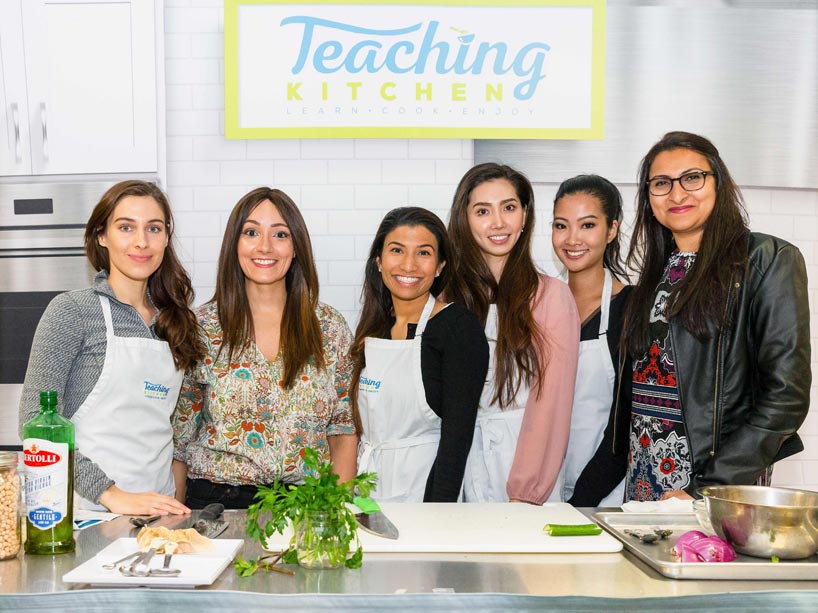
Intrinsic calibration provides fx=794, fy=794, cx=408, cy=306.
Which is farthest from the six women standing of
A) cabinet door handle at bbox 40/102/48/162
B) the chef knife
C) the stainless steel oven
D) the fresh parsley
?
cabinet door handle at bbox 40/102/48/162

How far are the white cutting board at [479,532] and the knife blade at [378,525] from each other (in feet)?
0.04

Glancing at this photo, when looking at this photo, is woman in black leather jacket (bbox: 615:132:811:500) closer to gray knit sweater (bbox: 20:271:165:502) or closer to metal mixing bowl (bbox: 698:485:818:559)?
metal mixing bowl (bbox: 698:485:818:559)

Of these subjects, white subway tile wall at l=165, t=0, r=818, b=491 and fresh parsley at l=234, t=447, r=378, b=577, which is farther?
white subway tile wall at l=165, t=0, r=818, b=491

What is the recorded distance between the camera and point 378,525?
1.47m

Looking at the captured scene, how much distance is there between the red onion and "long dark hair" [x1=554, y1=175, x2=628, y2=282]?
59.8 inches

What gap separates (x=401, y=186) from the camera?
3188 mm

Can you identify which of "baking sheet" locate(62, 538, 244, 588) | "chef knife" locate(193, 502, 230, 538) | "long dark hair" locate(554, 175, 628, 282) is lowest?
"chef knife" locate(193, 502, 230, 538)

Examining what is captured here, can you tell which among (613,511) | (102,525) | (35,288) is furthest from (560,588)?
(35,288)

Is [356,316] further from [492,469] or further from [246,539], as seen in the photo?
[246,539]

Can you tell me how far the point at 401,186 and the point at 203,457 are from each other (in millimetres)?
1487

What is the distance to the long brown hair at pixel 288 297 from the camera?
221 cm

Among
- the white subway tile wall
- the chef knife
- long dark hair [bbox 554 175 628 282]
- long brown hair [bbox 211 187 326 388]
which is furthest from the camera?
the white subway tile wall

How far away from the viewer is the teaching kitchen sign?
305 cm

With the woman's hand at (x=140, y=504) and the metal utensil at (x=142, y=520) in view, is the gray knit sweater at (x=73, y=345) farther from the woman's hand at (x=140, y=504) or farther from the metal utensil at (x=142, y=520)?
the metal utensil at (x=142, y=520)
